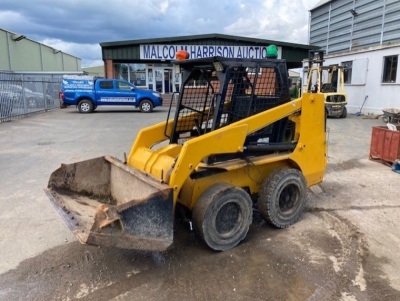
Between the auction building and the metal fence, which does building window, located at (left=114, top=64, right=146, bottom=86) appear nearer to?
the auction building

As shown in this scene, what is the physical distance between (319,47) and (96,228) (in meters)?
23.7

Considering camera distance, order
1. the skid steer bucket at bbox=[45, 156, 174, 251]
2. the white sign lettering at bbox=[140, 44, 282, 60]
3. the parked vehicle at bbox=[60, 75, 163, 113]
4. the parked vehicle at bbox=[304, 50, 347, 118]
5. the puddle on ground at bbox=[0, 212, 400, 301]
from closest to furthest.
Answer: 1. the skid steer bucket at bbox=[45, 156, 174, 251]
2. the puddle on ground at bbox=[0, 212, 400, 301]
3. the parked vehicle at bbox=[304, 50, 347, 118]
4. the parked vehicle at bbox=[60, 75, 163, 113]
5. the white sign lettering at bbox=[140, 44, 282, 60]

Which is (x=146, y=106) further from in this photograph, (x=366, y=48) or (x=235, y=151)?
(x=235, y=151)

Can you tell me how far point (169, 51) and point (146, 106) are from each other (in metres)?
5.77

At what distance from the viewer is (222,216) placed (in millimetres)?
3732

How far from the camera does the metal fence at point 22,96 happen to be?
15.0 m

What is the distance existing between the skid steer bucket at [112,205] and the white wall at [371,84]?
1535cm

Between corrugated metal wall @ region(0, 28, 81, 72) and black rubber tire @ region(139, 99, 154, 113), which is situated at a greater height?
corrugated metal wall @ region(0, 28, 81, 72)

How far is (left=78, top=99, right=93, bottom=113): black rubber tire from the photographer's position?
18656 millimetres

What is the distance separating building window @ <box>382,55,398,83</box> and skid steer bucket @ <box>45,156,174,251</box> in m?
15.9

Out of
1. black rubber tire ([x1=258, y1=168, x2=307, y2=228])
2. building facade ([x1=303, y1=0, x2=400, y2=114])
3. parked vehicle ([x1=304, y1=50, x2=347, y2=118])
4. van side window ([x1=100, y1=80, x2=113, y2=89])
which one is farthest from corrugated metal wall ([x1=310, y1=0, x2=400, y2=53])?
black rubber tire ([x1=258, y1=168, x2=307, y2=228])

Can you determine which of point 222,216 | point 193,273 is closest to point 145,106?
point 222,216

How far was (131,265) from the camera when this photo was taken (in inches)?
138

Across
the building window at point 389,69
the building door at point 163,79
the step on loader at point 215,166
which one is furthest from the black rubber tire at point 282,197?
the building door at point 163,79
